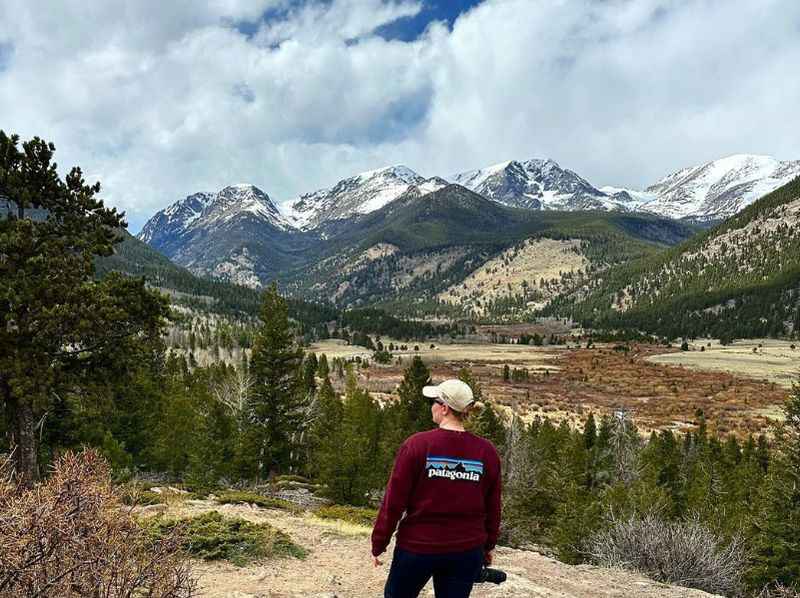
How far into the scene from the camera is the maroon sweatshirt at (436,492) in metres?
4.18

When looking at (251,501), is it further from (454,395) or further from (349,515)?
(454,395)

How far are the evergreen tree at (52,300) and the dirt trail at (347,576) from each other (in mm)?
4951

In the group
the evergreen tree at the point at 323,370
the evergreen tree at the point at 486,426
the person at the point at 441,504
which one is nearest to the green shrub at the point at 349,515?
the evergreen tree at the point at 486,426

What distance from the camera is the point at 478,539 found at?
4367 mm

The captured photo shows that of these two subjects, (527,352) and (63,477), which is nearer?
(63,477)

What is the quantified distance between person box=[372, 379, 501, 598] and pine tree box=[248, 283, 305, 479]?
83.5 feet

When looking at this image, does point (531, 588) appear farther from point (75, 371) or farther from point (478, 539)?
point (75, 371)

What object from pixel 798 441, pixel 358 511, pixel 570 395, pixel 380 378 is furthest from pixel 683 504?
pixel 380 378

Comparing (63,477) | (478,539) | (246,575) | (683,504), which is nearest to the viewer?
(478,539)

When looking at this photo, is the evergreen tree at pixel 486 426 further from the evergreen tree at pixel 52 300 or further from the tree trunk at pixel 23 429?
the tree trunk at pixel 23 429

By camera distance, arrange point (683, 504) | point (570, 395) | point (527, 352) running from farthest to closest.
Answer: point (527, 352) → point (570, 395) → point (683, 504)

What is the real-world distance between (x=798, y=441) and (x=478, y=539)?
21.6 meters

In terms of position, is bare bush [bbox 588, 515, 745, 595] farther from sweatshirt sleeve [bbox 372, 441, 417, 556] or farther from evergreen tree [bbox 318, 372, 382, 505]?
evergreen tree [bbox 318, 372, 382, 505]

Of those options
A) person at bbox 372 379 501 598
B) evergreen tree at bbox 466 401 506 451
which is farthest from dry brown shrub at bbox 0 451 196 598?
evergreen tree at bbox 466 401 506 451
